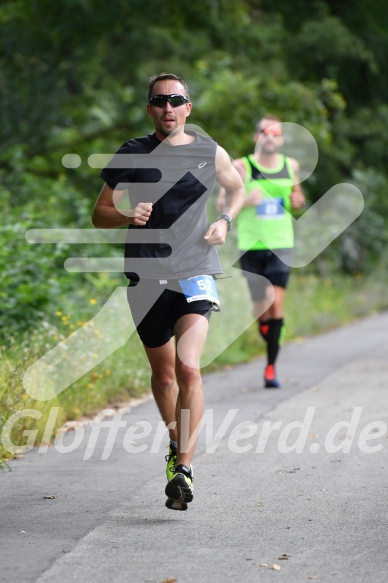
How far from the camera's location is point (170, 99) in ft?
21.2

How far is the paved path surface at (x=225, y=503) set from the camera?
5.17m

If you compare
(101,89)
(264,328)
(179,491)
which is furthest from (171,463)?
(101,89)

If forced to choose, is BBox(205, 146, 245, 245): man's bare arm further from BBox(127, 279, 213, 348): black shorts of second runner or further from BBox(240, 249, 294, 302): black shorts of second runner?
BBox(240, 249, 294, 302): black shorts of second runner

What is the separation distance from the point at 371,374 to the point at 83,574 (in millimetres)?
7570

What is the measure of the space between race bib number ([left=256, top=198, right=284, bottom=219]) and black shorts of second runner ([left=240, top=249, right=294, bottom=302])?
12.3 inches

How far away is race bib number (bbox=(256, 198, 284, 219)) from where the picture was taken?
11.4m

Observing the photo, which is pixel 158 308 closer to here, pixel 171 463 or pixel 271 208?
Result: pixel 171 463

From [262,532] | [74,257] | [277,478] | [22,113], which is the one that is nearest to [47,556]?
[262,532]

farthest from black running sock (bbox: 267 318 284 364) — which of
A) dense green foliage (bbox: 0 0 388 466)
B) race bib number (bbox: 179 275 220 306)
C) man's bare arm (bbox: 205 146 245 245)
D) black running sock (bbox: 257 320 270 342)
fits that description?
race bib number (bbox: 179 275 220 306)

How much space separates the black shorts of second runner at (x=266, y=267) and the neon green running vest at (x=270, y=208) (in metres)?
0.07

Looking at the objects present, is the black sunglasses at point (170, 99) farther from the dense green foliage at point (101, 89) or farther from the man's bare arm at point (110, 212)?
the dense green foliage at point (101, 89)

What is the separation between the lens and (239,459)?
7.80 metres

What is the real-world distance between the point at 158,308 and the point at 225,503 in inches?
41.4

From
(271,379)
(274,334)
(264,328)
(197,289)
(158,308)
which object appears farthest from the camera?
(264,328)
